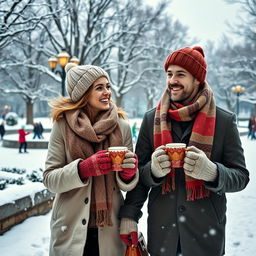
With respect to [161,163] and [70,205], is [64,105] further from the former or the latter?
[161,163]

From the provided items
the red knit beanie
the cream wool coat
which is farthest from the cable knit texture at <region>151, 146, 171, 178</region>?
the red knit beanie

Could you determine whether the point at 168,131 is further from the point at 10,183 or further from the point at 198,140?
the point at 10,183

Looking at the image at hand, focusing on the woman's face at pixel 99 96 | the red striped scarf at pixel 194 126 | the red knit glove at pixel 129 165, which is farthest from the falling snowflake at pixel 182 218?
the woman's face at pixel 99 96

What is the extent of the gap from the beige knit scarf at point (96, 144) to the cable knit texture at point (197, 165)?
0.71 metres

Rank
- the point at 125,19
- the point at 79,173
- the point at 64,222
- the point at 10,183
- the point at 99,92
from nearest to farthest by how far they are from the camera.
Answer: the point at 79,173, the point at 64,222, the point at 99,92, the point at 10,183, the point at 125,19

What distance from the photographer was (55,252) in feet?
A: 8.14

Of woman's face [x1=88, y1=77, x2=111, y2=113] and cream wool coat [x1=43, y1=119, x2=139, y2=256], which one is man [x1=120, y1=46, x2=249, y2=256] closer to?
cream wool coat [x1=43, y1=119, x2=139, y2=256]

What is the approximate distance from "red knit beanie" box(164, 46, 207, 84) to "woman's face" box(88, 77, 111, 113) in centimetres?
63

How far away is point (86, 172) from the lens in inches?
90.0

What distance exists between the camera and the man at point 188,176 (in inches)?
90.7

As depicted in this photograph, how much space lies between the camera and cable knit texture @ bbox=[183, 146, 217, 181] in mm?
2084

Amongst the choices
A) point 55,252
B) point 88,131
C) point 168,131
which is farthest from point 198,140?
point 55,252

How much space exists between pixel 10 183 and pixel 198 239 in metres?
4.34

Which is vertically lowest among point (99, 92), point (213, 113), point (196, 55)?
point (213, 113)
